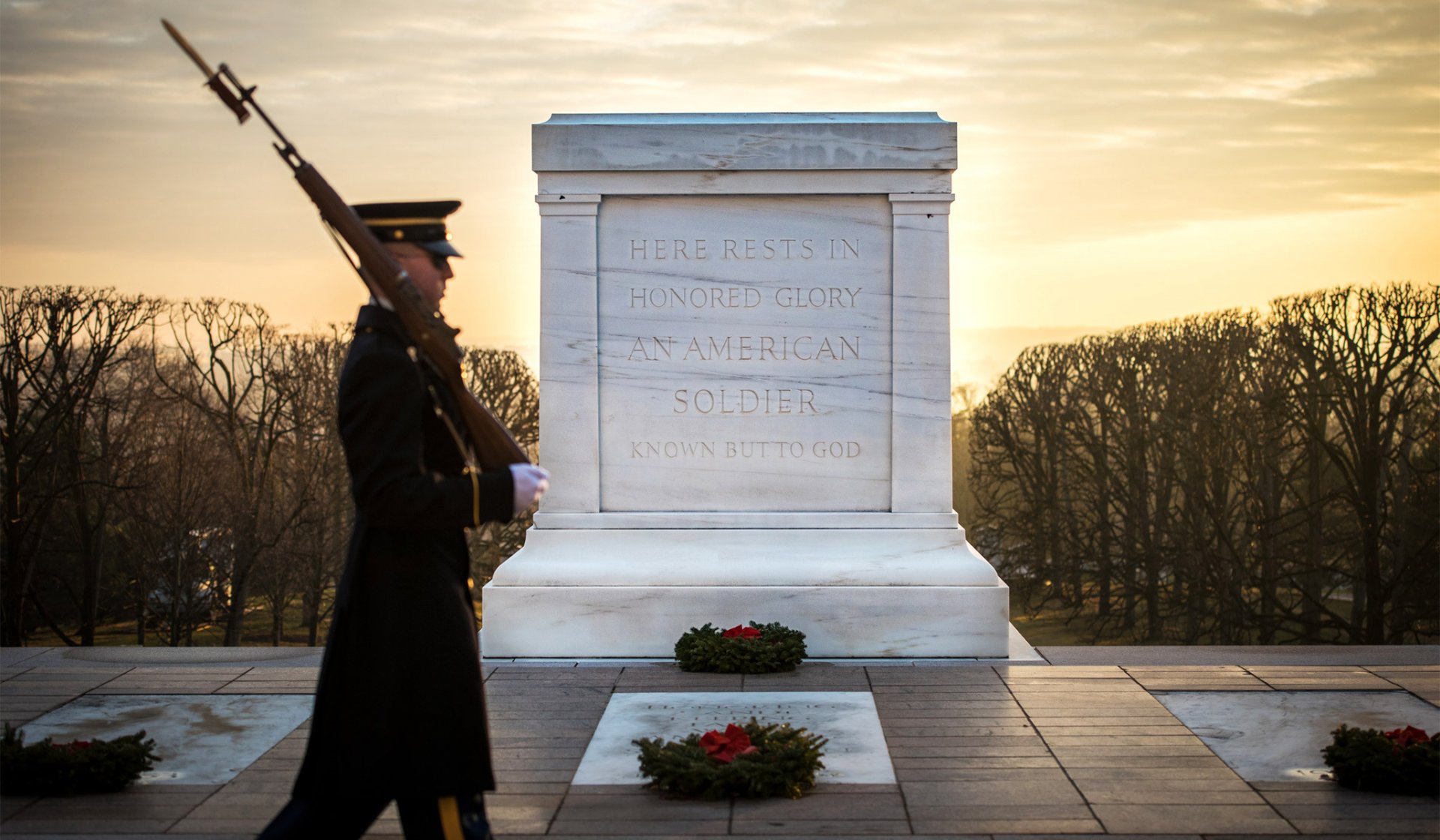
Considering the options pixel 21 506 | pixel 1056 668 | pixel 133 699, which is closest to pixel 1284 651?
pixel 1056 668

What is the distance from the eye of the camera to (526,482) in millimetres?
3643

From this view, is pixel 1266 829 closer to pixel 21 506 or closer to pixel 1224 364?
pixel 1224 364

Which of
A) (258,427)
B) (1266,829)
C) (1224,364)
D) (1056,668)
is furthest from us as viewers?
(258,427)

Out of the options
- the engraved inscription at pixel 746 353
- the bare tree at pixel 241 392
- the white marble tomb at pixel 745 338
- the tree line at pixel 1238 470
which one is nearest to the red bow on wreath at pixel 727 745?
the white marble tomb at pixel 745 338

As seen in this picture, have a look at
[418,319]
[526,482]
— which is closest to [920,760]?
[526,482]

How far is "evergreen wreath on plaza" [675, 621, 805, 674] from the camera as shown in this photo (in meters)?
6.77

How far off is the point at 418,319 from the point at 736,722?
2.69 metres

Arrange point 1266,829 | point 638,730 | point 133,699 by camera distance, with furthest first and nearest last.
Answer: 1. point 133,699
2. point 638,730
3. point 1266,829

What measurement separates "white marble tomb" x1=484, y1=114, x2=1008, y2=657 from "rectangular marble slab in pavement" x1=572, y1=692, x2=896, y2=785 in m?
1.25

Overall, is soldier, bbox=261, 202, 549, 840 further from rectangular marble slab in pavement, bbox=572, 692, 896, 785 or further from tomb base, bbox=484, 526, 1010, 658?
tomb base, bbox=484, 526, 1010, 658

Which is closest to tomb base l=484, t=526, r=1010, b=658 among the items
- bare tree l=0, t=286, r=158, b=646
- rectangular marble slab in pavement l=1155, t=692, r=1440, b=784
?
rectangular marble slab in pavement l=1155, t=692, r=1440, b=784

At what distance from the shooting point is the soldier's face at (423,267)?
3.78 metres

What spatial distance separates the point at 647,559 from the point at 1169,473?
52.2ft

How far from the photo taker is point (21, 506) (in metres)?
22.3
